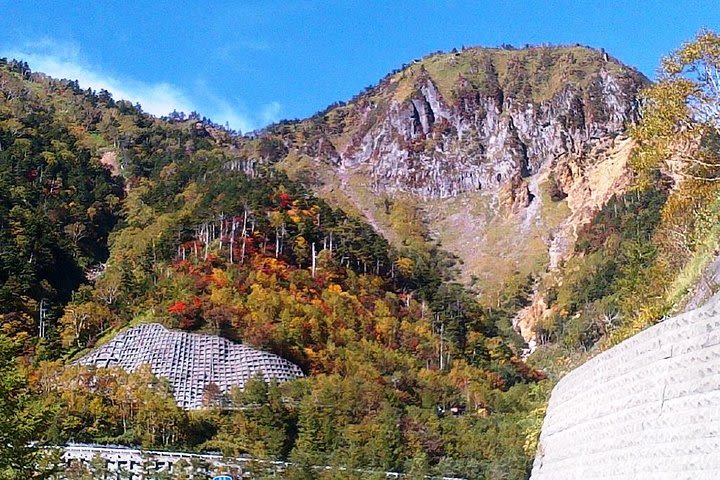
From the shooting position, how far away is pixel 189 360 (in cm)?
5188

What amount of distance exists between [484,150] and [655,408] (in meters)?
145

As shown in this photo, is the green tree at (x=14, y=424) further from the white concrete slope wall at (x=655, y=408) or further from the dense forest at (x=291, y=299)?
the white concrete slope wall at (x=655, y=408)

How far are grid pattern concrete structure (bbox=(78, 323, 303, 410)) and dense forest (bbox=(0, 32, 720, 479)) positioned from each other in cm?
135

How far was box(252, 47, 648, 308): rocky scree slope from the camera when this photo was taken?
424 feet

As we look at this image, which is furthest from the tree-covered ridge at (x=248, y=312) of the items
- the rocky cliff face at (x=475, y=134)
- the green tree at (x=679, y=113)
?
the rocky cliff face at (x=475, y=134)

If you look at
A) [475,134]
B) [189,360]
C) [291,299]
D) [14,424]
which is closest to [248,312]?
[291,299]

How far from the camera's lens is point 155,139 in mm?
118250

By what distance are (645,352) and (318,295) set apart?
6164 cm

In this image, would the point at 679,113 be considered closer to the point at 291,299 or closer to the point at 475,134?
the point at 291,299

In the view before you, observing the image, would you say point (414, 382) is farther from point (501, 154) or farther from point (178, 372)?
point (501, 154)

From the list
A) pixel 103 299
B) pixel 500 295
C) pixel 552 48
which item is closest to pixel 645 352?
pixel 103 299

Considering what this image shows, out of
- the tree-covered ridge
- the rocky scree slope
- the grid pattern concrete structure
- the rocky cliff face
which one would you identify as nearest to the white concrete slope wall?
the tree-covered ridge

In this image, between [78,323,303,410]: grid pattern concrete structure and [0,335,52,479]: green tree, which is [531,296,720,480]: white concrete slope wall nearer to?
[0,335,52,479]: green tree

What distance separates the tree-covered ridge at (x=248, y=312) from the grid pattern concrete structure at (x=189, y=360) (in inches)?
46.7
